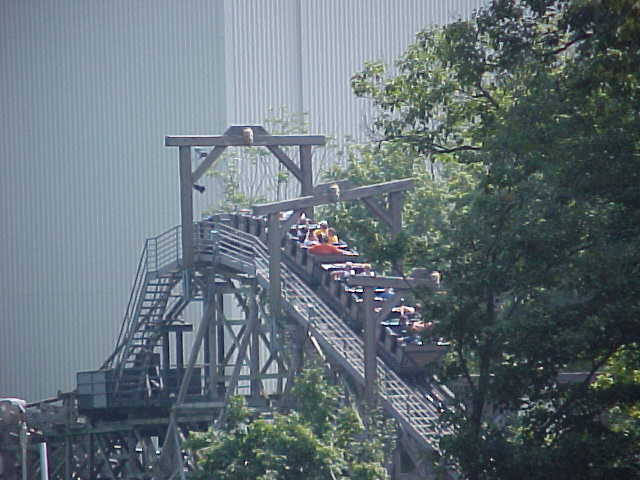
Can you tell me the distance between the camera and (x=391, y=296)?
2633 centimetres

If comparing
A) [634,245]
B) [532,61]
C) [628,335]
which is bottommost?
[628,335]

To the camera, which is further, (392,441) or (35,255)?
(35,255)

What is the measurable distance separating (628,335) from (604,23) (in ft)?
11.5

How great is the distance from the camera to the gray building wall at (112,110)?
49.9 m

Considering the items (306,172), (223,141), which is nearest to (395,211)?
(306,172)

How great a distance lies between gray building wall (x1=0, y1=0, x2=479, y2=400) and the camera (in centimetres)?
4991

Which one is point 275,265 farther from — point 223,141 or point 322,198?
point 223,141

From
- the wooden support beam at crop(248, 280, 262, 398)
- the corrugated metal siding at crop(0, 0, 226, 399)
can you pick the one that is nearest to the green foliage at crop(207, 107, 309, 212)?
the corrugated metal siding at crop(0, 0, 226, 399)

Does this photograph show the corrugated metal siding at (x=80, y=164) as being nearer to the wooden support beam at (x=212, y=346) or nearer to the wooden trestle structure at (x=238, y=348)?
the wooden trestle structure at (x=238, y=348)

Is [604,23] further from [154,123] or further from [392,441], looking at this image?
[154,123]

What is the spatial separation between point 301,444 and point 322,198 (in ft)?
26.4

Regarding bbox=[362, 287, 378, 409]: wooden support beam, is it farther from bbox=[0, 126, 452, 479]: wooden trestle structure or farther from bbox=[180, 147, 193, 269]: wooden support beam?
bbox=[180, 147, 193, 269]: wooden support beam

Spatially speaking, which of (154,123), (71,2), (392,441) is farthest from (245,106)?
(392,441)

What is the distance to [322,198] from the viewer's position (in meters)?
27.4
